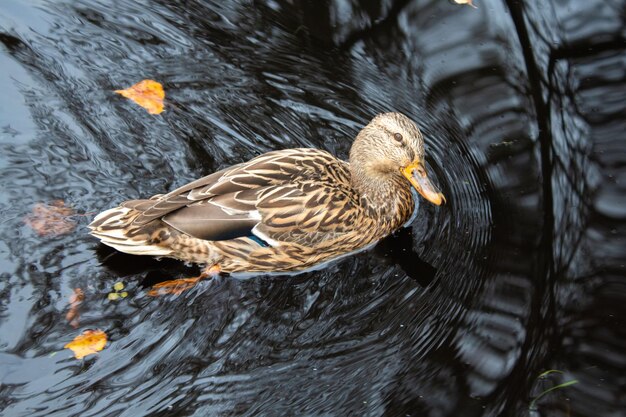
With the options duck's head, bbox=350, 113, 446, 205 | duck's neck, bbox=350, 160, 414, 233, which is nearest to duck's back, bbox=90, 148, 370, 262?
Result: duck's neck, bbox=350, 160, 414, 233

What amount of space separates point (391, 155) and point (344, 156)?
94 cm

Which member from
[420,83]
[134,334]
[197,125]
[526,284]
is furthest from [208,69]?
[526,284]

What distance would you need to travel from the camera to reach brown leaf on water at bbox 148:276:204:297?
588 cm

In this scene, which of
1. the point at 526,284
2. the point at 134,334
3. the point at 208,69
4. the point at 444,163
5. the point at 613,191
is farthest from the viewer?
the point at 208,69

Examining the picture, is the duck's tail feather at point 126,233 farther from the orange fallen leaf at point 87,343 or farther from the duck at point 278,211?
the orange fallen leaf at point 87,343

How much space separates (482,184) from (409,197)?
62cm

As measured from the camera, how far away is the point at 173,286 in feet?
19.6

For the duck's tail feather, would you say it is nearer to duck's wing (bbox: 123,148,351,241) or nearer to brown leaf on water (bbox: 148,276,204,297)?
duck's wing (bbox: 123,148,351,241)

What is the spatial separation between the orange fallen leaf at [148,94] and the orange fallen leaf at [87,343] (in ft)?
7.88

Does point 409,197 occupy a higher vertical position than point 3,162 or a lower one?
higher

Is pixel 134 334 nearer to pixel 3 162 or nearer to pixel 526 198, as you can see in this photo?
pixel 3 162

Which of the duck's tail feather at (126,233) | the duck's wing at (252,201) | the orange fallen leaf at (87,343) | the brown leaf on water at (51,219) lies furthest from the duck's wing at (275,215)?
the orange fallen leaf at (87,343)

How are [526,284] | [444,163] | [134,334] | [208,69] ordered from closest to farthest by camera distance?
[134,334] → [526,284] → [444,163] → [208,69]

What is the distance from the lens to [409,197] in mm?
6723
